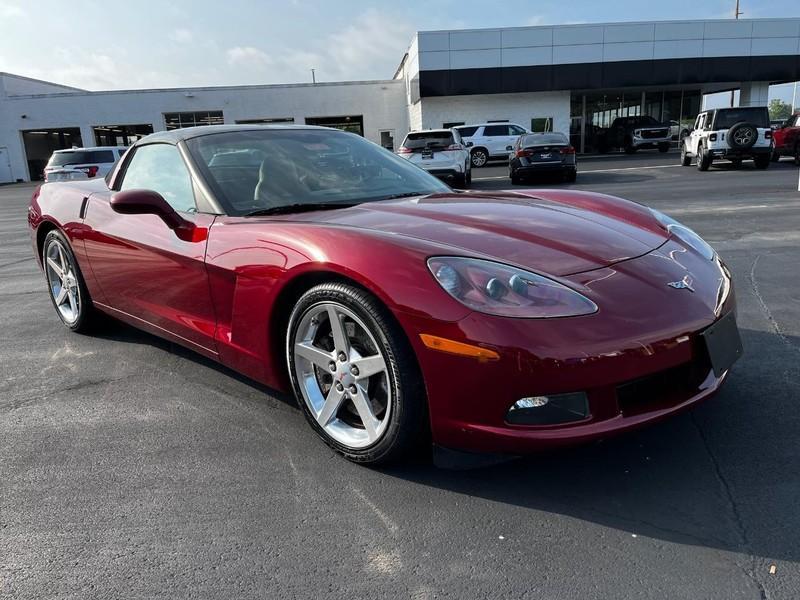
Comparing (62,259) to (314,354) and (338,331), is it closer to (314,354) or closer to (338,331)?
(314,354)

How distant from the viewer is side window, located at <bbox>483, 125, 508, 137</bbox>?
26967 mm

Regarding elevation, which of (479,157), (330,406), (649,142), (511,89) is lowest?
(330,406)

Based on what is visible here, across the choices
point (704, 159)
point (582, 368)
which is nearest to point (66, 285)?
point (582, 368)

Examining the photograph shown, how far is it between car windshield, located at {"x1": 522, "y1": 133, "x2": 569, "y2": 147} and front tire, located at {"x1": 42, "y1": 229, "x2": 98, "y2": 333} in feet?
45.9

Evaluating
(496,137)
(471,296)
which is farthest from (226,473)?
(496,137)

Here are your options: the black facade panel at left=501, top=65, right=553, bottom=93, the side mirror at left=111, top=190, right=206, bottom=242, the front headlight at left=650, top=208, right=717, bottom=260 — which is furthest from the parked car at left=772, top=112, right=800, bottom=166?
the side mirror at left=111, top=190, right=206, bottom=242

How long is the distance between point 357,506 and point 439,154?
14.3m

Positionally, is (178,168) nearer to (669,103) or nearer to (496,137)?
(496,137)

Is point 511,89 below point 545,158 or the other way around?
the other way around

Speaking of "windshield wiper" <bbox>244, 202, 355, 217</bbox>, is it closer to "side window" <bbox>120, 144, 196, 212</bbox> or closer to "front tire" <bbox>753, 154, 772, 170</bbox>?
"side window" <bbox>120, 144, 196, 212</bbox>

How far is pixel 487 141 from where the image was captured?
26906 millimetres

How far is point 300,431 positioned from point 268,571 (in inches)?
38.8

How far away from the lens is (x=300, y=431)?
2936 millimetres

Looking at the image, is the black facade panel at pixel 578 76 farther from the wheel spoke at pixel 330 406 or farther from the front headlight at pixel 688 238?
the wheel spoke at pixel 330 406
